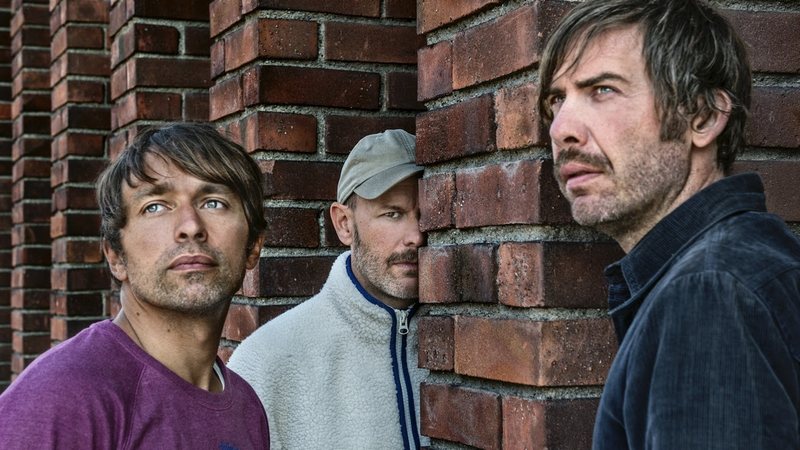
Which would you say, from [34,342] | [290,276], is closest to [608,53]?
[290,276]

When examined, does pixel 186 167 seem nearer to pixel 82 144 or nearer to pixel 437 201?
pixel 437 201

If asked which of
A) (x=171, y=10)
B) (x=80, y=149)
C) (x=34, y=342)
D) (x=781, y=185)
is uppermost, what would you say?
(x=171, y=10)

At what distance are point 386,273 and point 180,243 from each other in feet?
2.37

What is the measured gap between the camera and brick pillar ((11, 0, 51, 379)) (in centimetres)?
553

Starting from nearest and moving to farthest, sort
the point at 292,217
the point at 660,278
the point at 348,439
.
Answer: the point at 660,278 < the point at 348,439 < the point at 292,217

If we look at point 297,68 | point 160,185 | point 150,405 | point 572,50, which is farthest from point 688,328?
point 297,68

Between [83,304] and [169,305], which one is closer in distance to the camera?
[169,305]

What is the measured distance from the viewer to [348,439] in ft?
8.32

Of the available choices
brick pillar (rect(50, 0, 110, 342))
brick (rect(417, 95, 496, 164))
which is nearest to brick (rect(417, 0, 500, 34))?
brick (rect(417, 95, 496, 164))

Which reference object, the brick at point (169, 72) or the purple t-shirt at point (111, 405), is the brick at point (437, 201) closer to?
the purple t-shirt at point (111, 405)

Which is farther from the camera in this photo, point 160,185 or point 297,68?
point 297,68

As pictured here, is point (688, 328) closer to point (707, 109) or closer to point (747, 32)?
point (707, 109)

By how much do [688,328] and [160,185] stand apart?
1.20 metres

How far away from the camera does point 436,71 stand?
198cm
